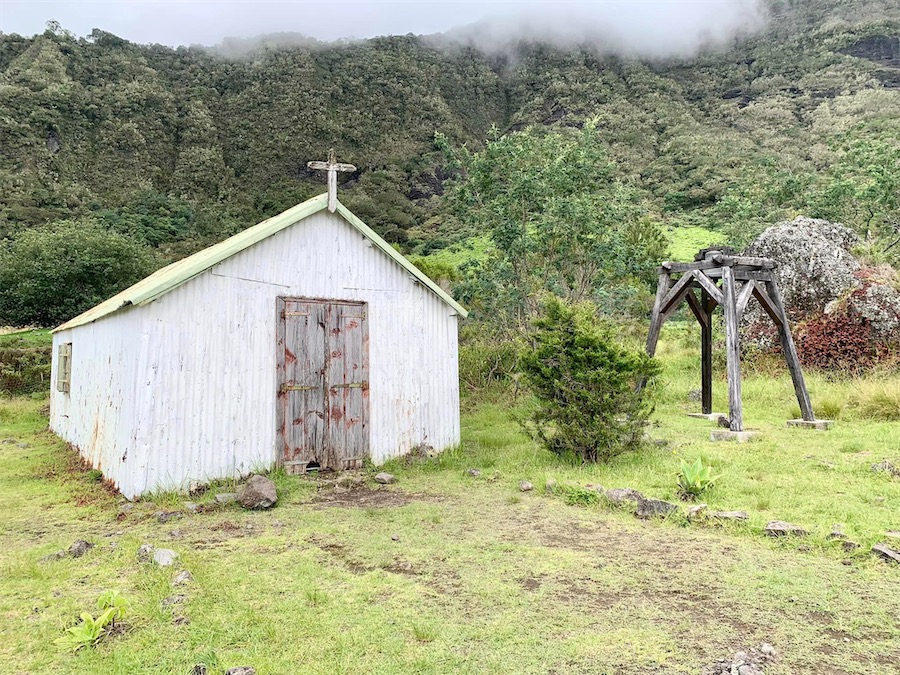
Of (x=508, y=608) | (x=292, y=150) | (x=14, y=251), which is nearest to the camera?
(x=508, y=608)

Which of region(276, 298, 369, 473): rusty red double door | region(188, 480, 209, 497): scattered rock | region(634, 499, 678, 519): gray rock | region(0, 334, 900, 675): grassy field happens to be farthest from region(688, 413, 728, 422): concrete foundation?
region(188, 480, 209, 497): scattered rock

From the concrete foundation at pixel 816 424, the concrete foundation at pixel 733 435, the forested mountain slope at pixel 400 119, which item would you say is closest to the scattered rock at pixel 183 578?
the concrete foundation at pixel 733 435

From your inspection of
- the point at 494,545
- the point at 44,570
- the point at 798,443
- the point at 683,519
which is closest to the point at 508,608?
the point at 494,545

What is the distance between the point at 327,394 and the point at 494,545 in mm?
4126

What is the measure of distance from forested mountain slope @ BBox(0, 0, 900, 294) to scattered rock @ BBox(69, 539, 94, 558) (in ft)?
96.5

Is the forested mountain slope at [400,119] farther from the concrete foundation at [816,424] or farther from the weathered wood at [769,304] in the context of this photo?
the concrete foundation at [816,424]

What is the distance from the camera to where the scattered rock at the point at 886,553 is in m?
4.21

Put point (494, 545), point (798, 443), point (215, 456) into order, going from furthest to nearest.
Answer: point (798, 443) → point (215, 456) → point (494, 545)

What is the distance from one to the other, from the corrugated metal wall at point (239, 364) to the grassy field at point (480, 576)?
0.71 meters

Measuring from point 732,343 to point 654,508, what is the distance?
4.45 metres

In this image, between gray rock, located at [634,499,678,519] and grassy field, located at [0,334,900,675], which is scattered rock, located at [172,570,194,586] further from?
gray rock, located at [634,499,678,519]

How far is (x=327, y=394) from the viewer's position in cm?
844

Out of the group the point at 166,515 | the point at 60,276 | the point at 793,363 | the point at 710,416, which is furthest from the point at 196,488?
the point at 60,276

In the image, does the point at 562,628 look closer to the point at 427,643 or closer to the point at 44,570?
the point at 427,643
